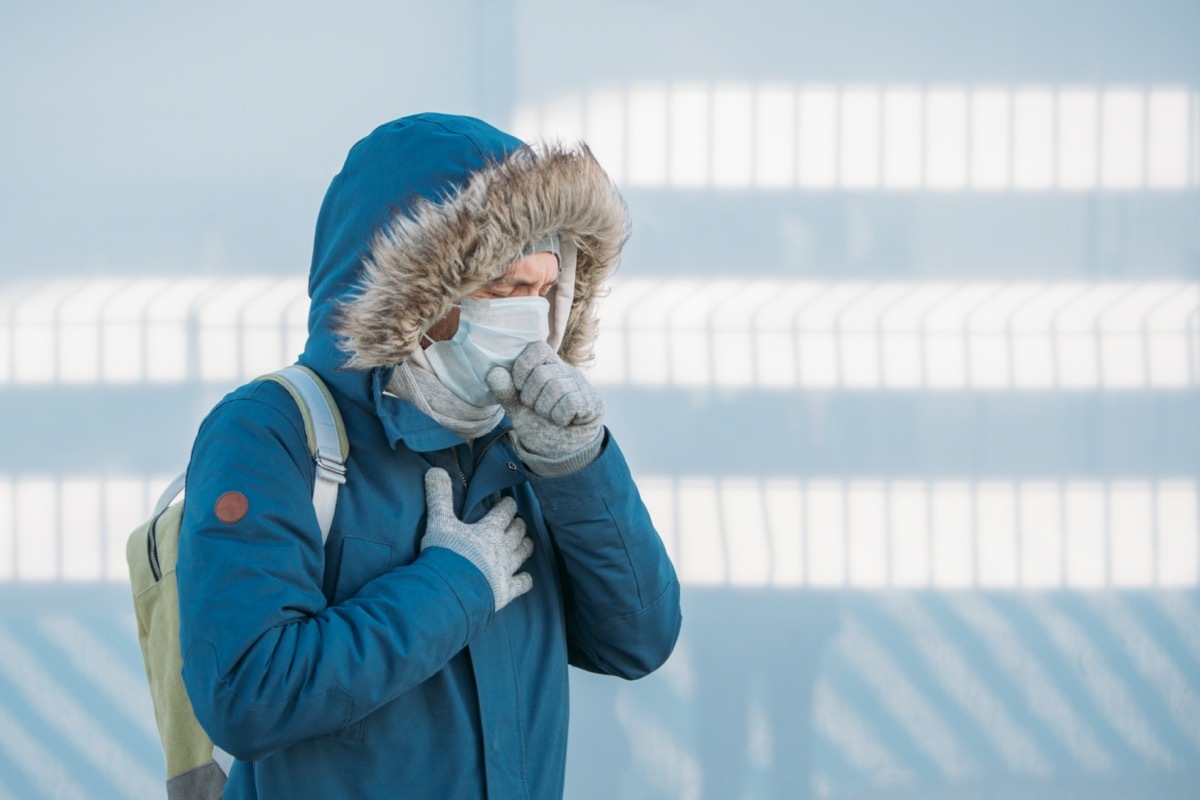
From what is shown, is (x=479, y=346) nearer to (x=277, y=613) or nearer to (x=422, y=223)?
(x=422, y=223)

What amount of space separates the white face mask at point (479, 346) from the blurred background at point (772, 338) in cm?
136

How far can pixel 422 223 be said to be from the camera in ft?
3.87

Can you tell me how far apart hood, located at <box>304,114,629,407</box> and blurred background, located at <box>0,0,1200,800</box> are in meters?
1.32

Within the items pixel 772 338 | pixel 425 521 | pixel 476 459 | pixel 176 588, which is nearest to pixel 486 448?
pixel 476 459

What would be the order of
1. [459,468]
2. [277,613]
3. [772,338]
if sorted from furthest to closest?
[772,338]
[459,468]
[277,613]

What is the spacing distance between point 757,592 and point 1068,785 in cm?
98

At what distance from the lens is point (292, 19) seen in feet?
8.42

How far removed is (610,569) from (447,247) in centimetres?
44

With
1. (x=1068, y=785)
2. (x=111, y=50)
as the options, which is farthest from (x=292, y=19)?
(x=1068, y=785)

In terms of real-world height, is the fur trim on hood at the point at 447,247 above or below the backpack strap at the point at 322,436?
above

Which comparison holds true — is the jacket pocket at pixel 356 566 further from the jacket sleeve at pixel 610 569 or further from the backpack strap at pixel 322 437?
the jacket sleeve at pixel 610 569

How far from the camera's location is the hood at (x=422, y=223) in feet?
3.86

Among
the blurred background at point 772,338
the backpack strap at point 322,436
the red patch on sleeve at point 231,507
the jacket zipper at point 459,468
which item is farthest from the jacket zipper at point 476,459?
the blurred background at point 772,338

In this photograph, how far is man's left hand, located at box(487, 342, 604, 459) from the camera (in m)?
1.16
